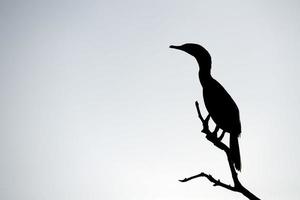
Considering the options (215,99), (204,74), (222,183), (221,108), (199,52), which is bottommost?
(222,183)

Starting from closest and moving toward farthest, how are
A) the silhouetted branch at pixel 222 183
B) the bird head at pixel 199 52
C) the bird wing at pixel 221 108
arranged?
1. the silhouetted branch at pixel 222 183
2. the bird wing at pixel 221 108
3. the bird head at pixel 199 52

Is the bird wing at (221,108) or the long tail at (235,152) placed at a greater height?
the bird wing at (221,108)

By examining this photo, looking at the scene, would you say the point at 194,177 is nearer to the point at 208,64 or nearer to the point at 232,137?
the point at 232,137

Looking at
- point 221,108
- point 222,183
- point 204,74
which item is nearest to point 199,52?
point 204,74

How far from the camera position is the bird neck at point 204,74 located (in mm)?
5691

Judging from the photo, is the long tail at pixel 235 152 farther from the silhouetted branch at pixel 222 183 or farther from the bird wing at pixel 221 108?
the silhouetted branch at pixel 222 183

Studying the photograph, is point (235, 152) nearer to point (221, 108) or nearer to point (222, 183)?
point (221, 108)

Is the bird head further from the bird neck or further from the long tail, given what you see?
the long tail

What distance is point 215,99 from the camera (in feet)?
18.4

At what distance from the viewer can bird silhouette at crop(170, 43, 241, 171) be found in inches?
216

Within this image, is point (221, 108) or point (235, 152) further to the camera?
point (221, 108)

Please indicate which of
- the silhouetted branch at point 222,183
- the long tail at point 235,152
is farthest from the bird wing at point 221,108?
the silhouetted branch at point 222,183

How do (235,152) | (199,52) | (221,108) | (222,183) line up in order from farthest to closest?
(199,52), (221,108), (235,152), (222,183)

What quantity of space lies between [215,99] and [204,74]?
1.60 ft
